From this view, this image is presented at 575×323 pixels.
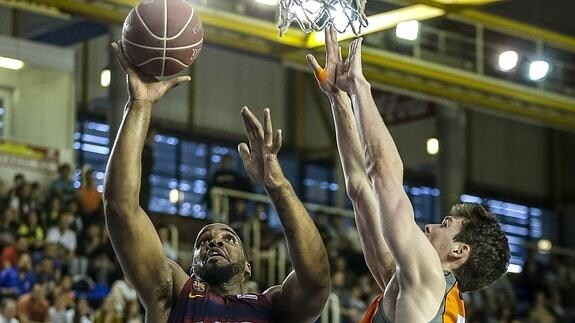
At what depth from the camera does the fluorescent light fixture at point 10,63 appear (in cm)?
2067

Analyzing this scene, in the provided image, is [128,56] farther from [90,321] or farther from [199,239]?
[90,321]

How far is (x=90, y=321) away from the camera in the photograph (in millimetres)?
14609

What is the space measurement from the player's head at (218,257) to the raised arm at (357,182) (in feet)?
1.96

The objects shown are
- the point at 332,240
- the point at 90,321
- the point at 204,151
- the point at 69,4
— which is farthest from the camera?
the point at 204,151

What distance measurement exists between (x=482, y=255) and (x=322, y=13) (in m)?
3.20

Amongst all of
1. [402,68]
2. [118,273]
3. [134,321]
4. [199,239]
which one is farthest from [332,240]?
[199,239]

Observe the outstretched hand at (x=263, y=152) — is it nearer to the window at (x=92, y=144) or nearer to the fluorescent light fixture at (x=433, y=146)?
the window at (x=92, y=144)

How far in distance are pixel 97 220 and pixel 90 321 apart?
2735 millimetres

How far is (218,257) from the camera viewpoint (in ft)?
19.7

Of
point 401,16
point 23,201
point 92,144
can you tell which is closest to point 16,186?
point 23,201

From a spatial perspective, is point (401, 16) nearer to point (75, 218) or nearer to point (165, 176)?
point (75, 218)

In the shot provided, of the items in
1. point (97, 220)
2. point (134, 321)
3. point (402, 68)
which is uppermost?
point (402, 68)

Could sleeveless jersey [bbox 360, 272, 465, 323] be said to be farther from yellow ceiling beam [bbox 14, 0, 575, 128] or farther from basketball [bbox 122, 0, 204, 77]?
yellow ceiling beam [bbox 14, 0, 575, 128]

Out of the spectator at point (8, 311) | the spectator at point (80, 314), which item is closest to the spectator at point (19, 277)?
the spectator at point (80, 314)
